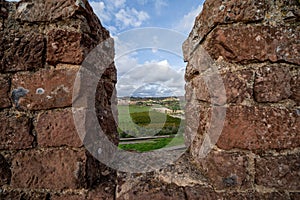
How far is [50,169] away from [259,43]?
129cm

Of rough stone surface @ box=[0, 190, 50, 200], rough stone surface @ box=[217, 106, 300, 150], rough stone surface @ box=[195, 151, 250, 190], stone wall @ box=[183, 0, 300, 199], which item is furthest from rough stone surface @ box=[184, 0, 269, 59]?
rough stone surface @ box=[0, 190, 50, 200]

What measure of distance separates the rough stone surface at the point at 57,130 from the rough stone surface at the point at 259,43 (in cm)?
90

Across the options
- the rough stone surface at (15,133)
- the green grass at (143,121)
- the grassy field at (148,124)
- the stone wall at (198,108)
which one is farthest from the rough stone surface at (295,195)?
the rough stone surface at (15,133)

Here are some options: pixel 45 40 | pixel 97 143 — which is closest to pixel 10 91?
pixel 45 40

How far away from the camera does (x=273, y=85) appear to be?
3.07 feet

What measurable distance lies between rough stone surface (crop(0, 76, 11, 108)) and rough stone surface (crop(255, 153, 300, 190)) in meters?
1.39

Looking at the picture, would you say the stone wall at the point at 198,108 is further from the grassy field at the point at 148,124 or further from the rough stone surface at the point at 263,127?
the grassy field at the point at 148,124

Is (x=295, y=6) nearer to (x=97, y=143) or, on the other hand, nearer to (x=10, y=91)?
(x=97, y=143)

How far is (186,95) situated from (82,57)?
0.84 m

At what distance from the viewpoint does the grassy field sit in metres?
1.87

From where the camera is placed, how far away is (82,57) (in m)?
1.03

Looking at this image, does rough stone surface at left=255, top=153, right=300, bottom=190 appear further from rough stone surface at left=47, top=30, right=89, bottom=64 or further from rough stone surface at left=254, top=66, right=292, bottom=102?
rough stone surface at left=47, top=30, right=89, bottom=64

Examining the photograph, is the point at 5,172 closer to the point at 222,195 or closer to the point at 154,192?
the point at 154,192

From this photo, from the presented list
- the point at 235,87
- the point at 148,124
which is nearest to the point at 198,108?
the point at 235,87
